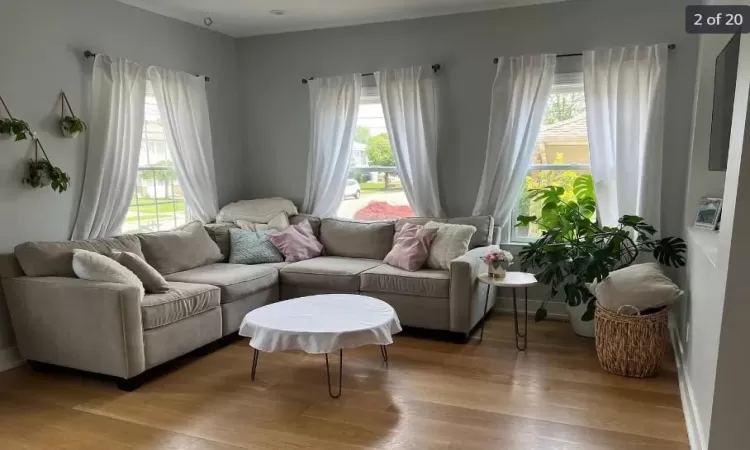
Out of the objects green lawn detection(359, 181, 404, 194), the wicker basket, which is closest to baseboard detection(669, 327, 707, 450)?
the wicker basket

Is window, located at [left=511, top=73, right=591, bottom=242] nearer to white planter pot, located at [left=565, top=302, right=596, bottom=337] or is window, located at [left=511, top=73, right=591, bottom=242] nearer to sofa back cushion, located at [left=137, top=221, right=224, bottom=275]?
white planter pot, located at [left=565, top=302, right=596, bottom=337]

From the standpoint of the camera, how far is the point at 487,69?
4.40 metres

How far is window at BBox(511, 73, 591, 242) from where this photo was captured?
4246 millimetres

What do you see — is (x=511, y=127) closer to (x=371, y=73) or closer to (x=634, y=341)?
(x=371, y=73)

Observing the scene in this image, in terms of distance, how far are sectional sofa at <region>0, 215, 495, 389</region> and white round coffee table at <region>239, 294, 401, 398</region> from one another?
0.56 m

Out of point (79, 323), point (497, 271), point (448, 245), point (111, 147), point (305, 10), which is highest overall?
point (305, 10)

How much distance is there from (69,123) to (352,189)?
2.51 m

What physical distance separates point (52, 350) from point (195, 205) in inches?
73.9

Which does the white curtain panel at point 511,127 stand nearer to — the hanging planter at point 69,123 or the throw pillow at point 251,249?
the throw pillow at point 251,249

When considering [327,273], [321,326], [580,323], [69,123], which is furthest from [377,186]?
[69,123]

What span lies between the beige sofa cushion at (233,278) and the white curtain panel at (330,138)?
1.09 metres

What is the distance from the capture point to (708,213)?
3207 millimetres

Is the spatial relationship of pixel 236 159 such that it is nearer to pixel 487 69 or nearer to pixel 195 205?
pixel 195 205

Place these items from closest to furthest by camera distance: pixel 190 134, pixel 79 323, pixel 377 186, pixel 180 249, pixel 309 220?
pixel 79 323 → pixel 180 249 → pixel 190 134 → pixel 309 220 → pixel 377 186
